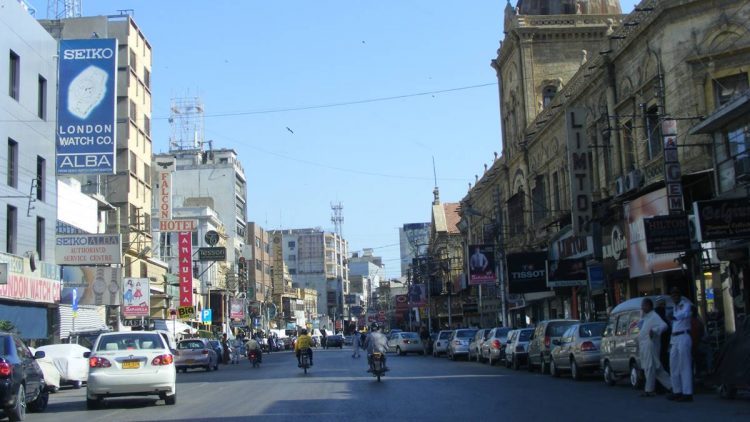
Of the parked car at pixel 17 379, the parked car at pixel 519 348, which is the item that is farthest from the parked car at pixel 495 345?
the parked car at pixel 17 379

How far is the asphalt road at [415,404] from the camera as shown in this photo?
13875 millimetres

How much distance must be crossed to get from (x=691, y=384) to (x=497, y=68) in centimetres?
4363

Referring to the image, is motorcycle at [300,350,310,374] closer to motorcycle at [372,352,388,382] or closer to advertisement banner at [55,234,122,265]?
motorcycle at [372,352,388,382]

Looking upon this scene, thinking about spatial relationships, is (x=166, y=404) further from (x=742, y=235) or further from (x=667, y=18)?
(x=667, y=18)

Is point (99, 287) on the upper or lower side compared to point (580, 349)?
upper

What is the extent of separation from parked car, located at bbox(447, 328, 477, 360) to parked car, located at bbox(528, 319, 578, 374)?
49.1 ft

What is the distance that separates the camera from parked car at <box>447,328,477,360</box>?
141 feet

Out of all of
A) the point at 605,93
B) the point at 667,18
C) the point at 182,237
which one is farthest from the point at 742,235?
the point at 182,237

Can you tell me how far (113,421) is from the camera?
1470 cm

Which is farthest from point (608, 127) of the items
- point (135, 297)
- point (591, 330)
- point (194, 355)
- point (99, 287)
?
point (135, 297)

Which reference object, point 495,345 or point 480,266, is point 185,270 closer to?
point 480,266

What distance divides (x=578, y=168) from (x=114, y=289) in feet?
74.2

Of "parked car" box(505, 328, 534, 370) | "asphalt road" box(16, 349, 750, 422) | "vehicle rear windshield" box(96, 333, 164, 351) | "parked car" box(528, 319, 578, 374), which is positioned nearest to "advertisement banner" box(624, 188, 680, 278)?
"parked car" box(528, 319, 578, 374)

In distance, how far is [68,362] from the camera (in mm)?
26047
